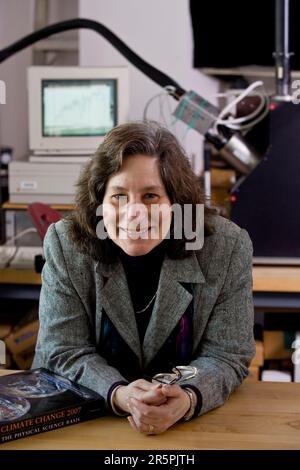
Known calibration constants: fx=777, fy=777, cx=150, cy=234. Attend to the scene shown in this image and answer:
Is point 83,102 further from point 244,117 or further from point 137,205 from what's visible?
point 137,205

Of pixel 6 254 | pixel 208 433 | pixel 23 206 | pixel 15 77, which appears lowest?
pixel 208 433

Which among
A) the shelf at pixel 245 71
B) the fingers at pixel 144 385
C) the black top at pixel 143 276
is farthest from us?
the shelf at pixel 245 71

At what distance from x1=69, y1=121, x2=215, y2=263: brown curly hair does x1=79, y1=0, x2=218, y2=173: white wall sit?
1.55 m

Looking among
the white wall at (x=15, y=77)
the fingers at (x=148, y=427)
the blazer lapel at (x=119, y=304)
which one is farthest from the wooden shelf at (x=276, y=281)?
the white wall at (x=15, y=77)

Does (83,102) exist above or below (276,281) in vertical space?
above

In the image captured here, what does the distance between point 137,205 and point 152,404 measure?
0.37 metres

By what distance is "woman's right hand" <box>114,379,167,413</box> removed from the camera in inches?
49.6

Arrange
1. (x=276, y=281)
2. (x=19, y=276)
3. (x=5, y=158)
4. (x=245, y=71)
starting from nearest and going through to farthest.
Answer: (x=276, y=281) → (x=19, y=276) → (x=5, y=158) → (x=245, y=71)

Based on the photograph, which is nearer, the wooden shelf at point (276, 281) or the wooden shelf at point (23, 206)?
the wooden shelf at point (276, 281)

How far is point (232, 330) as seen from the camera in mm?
1489

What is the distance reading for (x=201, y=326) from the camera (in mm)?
1515

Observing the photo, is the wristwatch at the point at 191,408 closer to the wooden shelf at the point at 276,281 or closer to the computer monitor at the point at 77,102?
the wooden shelf at the point at 276,281

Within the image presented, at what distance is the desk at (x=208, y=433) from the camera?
1185 mm

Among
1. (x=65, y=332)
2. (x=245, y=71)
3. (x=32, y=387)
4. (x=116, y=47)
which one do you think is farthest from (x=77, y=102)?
(x=32, y=387)
